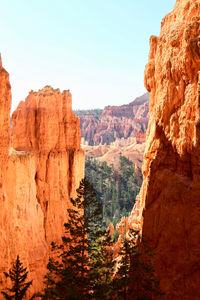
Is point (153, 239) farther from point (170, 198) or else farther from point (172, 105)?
point (172, 105)

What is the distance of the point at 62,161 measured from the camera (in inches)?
966

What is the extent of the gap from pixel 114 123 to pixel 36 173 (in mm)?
→ 159338

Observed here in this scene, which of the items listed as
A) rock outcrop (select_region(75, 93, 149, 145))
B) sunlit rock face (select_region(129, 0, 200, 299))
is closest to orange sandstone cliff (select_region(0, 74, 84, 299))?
sunlit rock face (select_region(129, 0, 200, 299))

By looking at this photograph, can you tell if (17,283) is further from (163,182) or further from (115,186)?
(115,186)

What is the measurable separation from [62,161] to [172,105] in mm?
13041

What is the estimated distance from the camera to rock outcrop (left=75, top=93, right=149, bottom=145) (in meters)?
173

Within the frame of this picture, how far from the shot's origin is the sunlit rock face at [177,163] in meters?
11.8

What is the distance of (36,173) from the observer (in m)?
23.1

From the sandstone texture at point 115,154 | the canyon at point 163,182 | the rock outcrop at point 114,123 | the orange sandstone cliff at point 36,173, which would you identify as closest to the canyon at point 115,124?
the rock outcrop at point 114,123

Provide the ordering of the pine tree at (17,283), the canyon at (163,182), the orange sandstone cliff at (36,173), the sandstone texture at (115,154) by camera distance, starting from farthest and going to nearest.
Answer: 1. the sandstone texture at (115,154)
2. the orange sandstone cliff at (36,173)
3. the pine tree at (17,283)
4. the canyon at (163,182)

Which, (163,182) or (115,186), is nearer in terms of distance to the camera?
(163,182)

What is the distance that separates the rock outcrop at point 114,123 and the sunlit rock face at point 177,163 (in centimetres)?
15085

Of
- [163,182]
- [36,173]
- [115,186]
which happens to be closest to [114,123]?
[115,186]

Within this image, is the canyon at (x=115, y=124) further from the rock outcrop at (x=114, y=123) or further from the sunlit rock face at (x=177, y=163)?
the sunlit rock face at (x=177, y=163)
